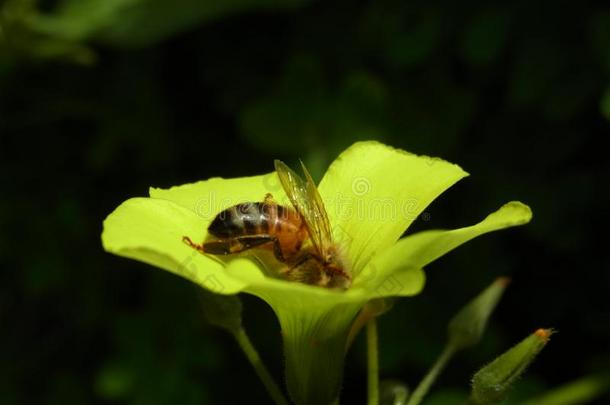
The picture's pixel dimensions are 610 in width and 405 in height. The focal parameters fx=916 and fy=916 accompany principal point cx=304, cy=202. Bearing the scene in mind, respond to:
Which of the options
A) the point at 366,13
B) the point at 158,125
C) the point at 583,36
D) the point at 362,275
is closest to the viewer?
the point at 362,275

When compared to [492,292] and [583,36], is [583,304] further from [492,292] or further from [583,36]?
[492,292]

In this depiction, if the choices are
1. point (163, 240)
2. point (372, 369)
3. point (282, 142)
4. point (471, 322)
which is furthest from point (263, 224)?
point (282, 142)

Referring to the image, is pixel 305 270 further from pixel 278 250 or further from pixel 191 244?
pixel 191 244

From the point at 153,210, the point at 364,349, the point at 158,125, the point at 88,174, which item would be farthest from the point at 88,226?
the point at 153,210

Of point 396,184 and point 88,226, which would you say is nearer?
point 396,184

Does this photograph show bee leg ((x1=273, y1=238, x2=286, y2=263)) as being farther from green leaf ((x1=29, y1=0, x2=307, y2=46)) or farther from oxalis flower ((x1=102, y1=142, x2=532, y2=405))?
green leaf ((x1=29, y1=0, x2=307, y2=46))

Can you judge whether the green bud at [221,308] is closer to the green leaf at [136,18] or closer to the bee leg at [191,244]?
the bee leg at [191,244]

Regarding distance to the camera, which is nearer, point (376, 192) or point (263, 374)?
point (263, 374)
